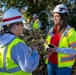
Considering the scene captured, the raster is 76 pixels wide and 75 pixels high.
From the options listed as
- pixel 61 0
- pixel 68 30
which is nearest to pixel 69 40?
pixel 68 30

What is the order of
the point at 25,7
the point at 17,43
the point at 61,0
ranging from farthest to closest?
1. the point at 25,7
2. the point at 61,0
3. the point at 17,43

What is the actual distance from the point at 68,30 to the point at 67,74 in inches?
28.0

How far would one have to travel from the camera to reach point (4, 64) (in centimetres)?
317

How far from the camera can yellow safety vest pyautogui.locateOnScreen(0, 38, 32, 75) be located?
10.3 ft

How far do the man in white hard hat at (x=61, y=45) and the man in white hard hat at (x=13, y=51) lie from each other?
1078 millimetres

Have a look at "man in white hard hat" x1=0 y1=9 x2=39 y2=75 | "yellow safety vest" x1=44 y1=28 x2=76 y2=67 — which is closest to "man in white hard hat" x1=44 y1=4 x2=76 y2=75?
"yellow safety vest" x1=44 y1=28 x2=76 y2=67

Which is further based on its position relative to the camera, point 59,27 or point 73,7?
point 73,7

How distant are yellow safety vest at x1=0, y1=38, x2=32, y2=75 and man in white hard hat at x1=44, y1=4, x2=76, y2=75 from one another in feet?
3.79

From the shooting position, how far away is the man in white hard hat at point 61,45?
4.23 m

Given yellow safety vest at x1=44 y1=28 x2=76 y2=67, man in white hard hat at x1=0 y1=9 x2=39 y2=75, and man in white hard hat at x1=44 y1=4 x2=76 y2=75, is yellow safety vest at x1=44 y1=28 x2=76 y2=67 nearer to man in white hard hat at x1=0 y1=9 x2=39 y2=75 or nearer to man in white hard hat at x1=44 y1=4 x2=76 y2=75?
man in white hard hat at x1=44 y1=4 x2=76 y2=75

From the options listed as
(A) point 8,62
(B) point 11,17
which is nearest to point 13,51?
(A) point 8,62

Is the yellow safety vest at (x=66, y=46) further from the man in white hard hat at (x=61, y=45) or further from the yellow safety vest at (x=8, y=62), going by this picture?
the yellow safety vest at (x=8, y=62)

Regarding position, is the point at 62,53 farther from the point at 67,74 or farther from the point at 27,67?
the point at 27,67

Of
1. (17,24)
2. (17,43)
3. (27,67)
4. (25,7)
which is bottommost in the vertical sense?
(25,7)
